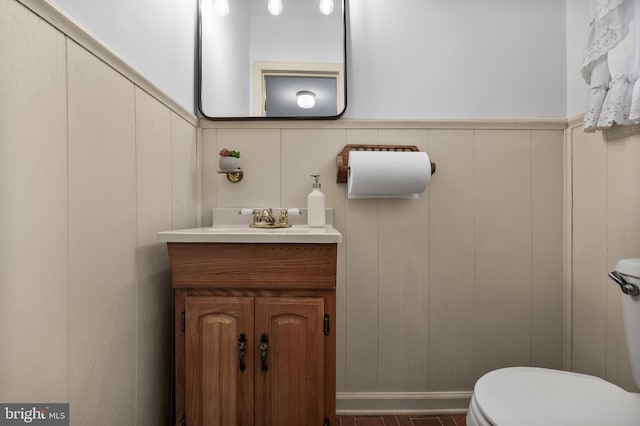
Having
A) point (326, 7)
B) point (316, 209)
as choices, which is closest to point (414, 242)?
point (316, 209)

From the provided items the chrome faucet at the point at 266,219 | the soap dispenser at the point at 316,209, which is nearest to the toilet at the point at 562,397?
the soap dispenser at the point at 316,209

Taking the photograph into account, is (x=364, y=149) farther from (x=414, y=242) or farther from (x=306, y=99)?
(x=414, y=242)

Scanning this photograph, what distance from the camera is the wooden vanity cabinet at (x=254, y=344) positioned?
0.99m

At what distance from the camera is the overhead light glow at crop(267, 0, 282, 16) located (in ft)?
4.70

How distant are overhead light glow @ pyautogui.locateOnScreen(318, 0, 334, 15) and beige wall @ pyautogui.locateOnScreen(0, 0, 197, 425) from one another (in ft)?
2.68

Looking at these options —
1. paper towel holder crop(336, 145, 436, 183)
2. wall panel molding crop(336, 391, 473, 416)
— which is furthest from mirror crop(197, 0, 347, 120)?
wall panel molding crop(336, 391, 473, 416)

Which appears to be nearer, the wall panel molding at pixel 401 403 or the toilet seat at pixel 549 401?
the toilet seat at pixel 549 401

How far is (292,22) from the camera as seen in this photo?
56.4 inches

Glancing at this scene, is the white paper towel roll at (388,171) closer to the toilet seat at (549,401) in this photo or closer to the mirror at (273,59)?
the mirror at (273,59)

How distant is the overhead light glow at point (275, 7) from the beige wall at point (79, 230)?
0.68 metres

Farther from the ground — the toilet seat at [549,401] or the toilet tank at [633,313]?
the toilet tank at [633,313]

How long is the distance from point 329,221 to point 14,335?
1042mm

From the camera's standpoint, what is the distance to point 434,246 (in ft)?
4.75

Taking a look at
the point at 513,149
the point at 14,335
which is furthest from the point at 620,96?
the point at 14,335
